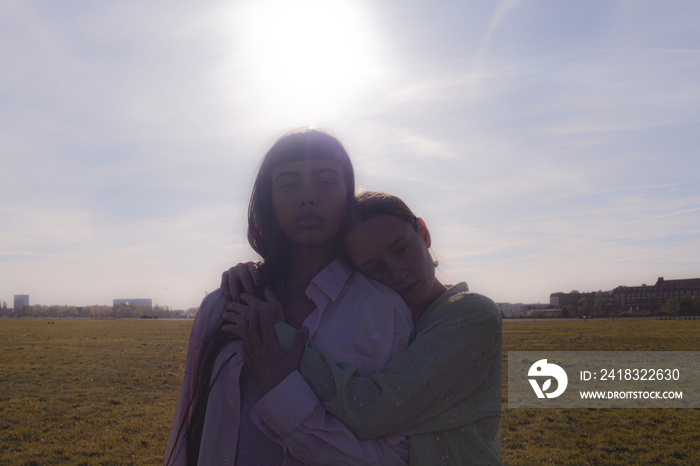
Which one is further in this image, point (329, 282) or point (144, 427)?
point (144, 427)

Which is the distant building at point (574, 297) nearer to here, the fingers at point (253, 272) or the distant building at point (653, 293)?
the distant building at point (653, 293)

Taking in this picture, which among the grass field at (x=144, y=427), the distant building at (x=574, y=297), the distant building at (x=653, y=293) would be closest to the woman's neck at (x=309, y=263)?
the grass field at (x=144, y=427)

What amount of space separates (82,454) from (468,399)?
29.3ft

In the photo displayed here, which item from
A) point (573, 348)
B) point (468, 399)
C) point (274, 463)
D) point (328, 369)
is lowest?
point (573, 348)

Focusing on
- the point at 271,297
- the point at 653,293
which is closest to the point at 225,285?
the point at 271,297

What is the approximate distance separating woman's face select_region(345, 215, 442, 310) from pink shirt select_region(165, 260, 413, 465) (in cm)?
7

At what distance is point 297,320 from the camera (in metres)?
2.26

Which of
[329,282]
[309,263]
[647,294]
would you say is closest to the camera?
[329,282]

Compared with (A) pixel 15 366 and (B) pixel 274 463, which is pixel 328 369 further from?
(A) pixel 15 366

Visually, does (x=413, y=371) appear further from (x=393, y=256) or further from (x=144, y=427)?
(x=144, y=427)

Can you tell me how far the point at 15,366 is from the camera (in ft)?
62.6

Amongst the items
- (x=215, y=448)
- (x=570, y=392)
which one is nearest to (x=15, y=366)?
(x=570, y=392)

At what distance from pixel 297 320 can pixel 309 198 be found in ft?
1.81

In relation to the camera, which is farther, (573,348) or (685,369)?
(573,348)
